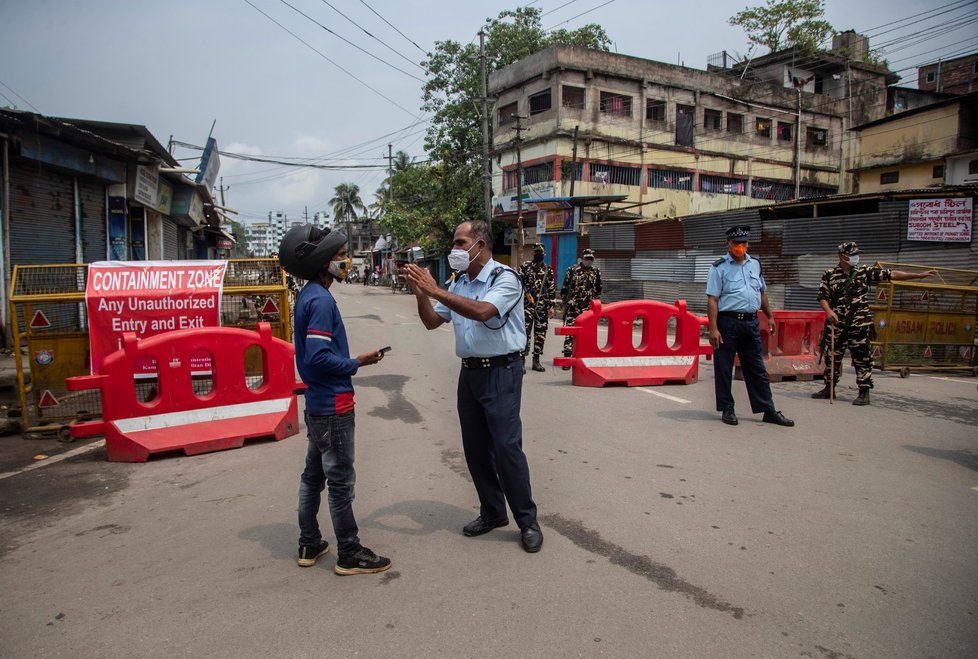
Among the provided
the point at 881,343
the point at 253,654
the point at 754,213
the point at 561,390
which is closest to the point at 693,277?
the point at 754,213

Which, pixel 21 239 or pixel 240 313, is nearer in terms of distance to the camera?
pixel 240 313

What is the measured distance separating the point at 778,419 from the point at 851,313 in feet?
7.74

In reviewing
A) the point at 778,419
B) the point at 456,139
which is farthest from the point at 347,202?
the point at 778,419

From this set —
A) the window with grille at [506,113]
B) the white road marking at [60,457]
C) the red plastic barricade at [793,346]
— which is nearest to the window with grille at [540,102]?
the window with grille at [506,113]

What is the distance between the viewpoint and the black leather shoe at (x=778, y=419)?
6445mm

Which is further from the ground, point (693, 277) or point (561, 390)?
point (693, 277)

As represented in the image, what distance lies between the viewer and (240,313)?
283 inches

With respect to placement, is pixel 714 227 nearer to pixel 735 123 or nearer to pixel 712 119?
pixel 712 119

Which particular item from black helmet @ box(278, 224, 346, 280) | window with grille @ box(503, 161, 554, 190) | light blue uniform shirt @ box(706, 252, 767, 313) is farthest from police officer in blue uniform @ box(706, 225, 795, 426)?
window with grille @ box(503, 161, 554, 190)

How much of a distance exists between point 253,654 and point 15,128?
37.3 feet

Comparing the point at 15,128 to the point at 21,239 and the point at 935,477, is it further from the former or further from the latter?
the point at 935,477

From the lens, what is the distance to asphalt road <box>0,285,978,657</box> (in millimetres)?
2742

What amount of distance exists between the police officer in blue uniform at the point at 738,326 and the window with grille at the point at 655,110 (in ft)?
98.4

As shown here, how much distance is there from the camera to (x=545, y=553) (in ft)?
11.6
